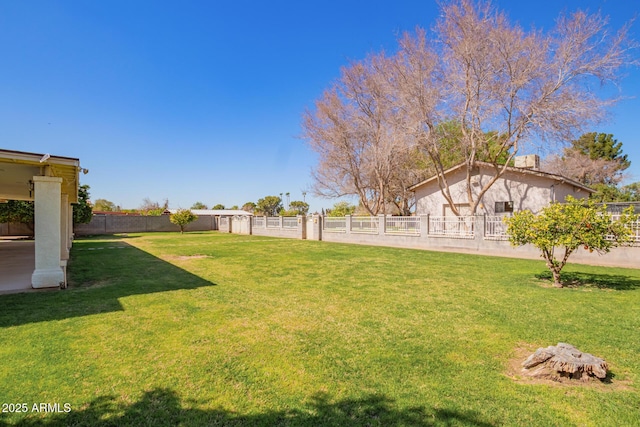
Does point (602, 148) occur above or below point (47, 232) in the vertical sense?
above

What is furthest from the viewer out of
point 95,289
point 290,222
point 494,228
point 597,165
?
point 597,165

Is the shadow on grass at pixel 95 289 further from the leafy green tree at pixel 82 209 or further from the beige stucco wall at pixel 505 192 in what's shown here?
the leafy green tree at pixel 82 209

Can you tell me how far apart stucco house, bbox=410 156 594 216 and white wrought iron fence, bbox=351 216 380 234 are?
485cm

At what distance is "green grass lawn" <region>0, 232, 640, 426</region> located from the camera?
2656mm

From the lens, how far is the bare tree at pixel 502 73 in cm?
1404

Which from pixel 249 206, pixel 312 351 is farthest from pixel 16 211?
pixel 249 206

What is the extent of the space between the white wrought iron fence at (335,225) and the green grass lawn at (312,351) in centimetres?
1229

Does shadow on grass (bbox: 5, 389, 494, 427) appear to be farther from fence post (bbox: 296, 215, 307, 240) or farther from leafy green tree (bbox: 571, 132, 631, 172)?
leafy green tree (bbox: 571, 132, 631, 172)

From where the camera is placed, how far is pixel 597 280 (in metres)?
7.78

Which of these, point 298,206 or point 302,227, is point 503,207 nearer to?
point 302,227

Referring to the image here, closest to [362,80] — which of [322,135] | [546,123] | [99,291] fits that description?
[322,135]

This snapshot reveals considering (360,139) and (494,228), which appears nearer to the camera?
(494,228)

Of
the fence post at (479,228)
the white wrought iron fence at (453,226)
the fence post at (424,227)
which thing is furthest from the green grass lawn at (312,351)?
the fence post at (424,227)

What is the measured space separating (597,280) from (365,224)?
37.8 ft
